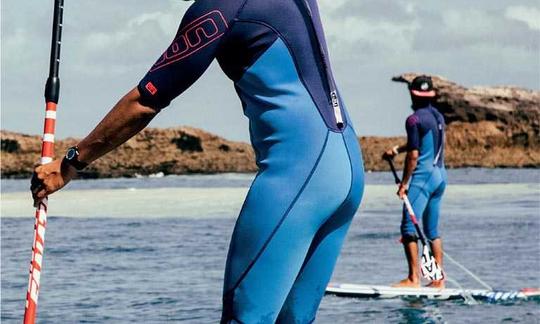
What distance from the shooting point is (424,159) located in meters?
12.1

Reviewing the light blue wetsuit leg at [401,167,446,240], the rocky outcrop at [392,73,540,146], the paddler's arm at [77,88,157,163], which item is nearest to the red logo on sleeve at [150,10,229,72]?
the paddler's arm at [77,88,157,163]

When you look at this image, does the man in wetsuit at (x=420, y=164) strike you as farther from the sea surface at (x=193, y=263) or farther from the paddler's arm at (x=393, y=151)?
the sea surface at (x=193, y=263)

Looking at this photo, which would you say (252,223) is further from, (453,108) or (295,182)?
(453,108)

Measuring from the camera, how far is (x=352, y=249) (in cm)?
1664

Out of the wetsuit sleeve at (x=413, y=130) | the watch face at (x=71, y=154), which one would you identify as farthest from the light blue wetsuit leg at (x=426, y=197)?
the watch face at (x=71, y=154)

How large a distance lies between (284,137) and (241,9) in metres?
0.45

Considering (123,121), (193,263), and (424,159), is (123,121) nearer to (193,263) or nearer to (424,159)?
(424,159)

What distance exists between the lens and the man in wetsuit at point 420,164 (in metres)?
11.8

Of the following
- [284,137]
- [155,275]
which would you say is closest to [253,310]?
[284,137]

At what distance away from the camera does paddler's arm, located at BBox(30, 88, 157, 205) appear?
4051mm

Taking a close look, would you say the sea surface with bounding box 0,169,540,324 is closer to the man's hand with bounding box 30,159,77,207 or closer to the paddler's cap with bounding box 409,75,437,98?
the paddler's cap with bounding box 409,75,437,98

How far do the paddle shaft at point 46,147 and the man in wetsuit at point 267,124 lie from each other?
522 millimetres

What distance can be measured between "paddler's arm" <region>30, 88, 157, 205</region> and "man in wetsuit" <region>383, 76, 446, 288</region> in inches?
304

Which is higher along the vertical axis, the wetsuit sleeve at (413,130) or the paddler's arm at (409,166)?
the wetsuit sleeve at (413,130)
